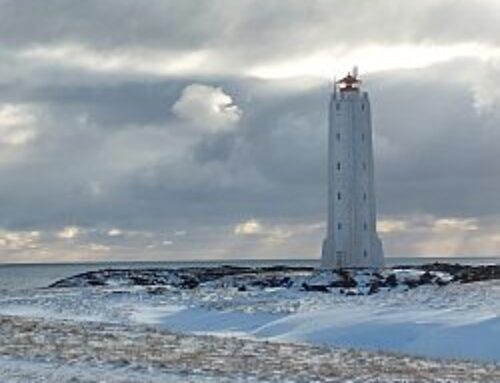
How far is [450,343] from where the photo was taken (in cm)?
2467

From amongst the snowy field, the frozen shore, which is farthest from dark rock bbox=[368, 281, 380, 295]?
the frozen shore

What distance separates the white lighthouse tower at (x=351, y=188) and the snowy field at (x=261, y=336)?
67.1 feet

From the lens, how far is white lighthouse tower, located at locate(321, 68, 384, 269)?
66.9 metres

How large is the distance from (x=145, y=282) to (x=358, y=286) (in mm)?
20798

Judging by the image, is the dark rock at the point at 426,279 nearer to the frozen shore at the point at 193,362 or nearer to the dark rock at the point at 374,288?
the dark rock at the point at 374,288

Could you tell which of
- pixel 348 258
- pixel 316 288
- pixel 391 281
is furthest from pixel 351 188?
pixel 316 288

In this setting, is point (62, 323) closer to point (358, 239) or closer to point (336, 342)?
point (336, 342)

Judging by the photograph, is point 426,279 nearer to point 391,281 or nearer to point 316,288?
point 391,281

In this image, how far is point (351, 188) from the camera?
6719 centimetres

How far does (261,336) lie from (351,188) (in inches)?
1546

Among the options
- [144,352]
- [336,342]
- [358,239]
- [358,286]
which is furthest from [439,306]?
[358,239]

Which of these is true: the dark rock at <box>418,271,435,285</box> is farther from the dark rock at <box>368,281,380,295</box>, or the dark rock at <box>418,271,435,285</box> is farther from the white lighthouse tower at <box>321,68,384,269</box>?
the white lighthouse tower at <box>321,68,384,269</box>

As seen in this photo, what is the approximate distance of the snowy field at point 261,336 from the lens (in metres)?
17.0

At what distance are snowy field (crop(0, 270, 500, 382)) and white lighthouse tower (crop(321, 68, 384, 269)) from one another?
20456mm
